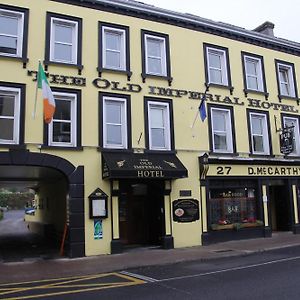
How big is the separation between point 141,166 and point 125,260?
11.8 ft

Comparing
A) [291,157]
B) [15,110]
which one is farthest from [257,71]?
[15,110]

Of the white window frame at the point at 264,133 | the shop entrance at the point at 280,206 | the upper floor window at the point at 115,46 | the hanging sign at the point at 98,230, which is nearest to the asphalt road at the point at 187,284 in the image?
the hanging sign at the point at 98,230

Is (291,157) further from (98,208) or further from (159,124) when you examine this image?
(98,208)

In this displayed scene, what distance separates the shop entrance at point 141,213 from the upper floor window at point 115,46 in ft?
16.0

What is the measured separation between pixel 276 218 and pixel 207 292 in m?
14.1

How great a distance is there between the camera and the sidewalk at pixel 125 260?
1191 cm

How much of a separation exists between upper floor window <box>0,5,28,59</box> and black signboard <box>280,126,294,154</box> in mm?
12548

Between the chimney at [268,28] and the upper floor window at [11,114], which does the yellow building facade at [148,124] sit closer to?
the upper floor window at [11,114]

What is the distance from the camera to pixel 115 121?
16547mm

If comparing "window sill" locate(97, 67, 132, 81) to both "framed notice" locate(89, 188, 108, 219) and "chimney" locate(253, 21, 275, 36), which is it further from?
"chimney" locate(253, 21, 275, 36)

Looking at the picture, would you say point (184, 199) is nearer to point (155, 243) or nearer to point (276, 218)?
point (155, 243)

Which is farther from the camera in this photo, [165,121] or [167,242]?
[165,121]

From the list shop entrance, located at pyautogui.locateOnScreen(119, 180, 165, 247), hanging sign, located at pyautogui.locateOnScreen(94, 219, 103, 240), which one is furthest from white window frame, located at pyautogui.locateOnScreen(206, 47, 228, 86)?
hanging sign, located at pyautogui.locateOnScreen(94, 219, 103, 240)

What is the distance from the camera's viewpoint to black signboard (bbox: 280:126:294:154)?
19.8m
